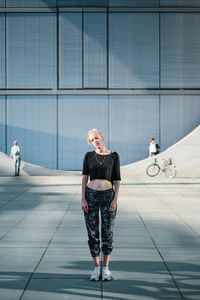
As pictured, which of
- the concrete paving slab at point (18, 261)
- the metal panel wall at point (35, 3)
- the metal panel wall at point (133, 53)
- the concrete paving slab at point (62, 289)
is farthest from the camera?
the metal panel wall at point (133, 53)

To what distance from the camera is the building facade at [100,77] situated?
2466 cm

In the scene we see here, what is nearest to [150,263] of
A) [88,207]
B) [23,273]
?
[88,207]

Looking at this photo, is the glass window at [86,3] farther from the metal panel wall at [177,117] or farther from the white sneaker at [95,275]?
the white sneaker at [95,275]

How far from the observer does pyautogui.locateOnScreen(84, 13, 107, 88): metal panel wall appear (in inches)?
971

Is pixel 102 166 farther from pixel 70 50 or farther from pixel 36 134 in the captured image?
pixel 70 50

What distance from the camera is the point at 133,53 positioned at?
24828 millimetres

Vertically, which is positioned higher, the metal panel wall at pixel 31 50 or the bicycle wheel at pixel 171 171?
the metal panel wall at pixel 31 50

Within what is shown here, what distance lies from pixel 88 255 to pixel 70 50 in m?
20.6

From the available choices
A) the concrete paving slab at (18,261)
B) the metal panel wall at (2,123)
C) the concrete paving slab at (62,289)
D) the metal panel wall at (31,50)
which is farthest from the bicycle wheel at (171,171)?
the concrete paving slab at (62,289)

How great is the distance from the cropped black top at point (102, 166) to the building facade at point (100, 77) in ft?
65.2

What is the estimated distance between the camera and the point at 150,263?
539 cm

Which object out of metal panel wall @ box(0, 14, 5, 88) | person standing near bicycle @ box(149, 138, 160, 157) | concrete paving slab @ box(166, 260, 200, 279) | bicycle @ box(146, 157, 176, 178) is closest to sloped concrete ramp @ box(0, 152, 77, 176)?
bicycle @ box(146, 157, 176, 178)

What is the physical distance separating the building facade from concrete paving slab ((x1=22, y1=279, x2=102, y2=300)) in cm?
2017

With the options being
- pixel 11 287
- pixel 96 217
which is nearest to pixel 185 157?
pixel 96 217
